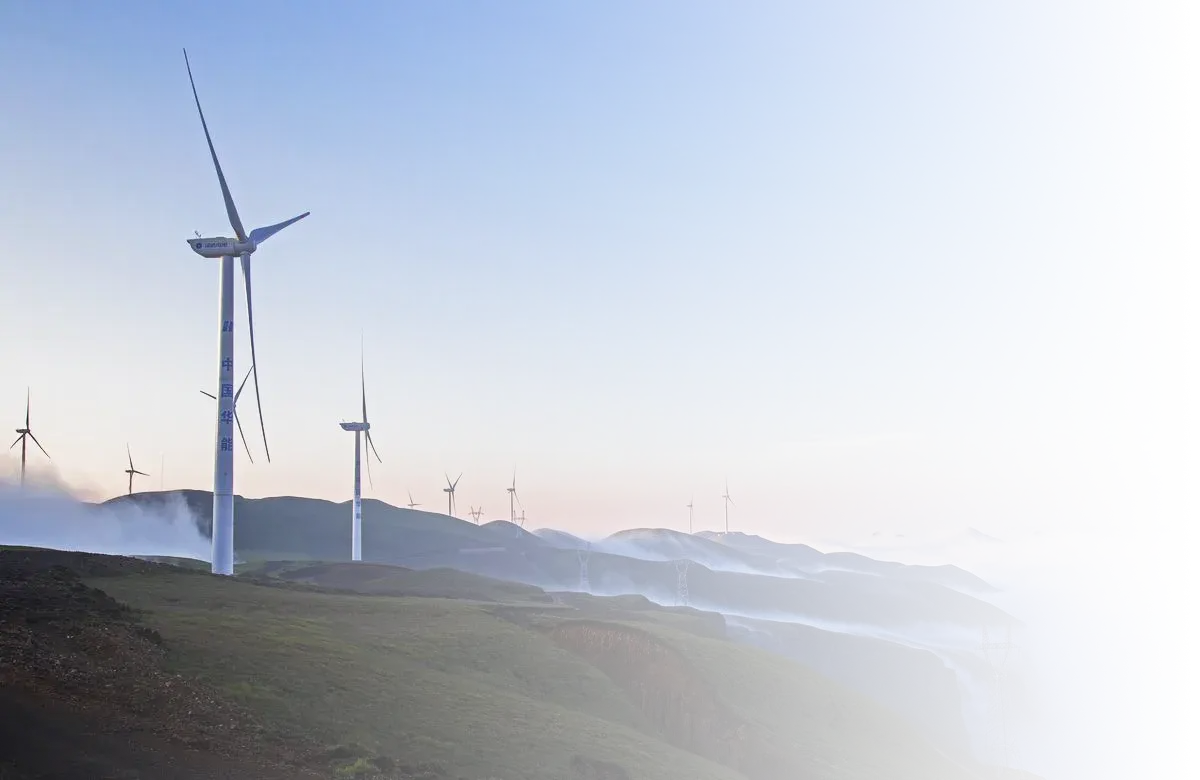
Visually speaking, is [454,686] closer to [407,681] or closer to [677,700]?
[407,681]

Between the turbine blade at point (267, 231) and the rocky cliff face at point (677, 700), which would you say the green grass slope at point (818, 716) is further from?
the turbine blade at point (267, 231)

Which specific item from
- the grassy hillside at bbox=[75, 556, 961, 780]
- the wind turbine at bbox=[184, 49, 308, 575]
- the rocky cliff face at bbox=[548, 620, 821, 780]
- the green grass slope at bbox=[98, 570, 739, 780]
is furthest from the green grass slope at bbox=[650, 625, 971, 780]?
the wind turbine at bbox=[184, 49, 308, 575]

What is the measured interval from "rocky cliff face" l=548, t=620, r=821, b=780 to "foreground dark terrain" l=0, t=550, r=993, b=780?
0.15m

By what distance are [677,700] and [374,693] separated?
26.8 m

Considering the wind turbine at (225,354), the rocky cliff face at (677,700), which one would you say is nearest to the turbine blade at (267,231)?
the wind turbine at (225,354)

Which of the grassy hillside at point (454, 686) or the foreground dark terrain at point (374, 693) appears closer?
the foreground dark terrain at point (374, 693)

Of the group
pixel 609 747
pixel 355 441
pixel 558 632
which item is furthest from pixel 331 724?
pixel 355 441

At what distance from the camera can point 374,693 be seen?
187 ft

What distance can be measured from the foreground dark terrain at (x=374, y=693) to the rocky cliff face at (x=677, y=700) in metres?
0.15

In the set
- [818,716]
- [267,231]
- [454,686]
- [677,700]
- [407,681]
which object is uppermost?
[267,231]

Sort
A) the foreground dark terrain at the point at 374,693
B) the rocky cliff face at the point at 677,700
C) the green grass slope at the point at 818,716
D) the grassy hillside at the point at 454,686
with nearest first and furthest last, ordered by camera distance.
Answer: the foreground dark terrain at the point at 374,693
the grassy hillside at the point at 454,686
the rocky cliff face at the point at 677,700
the green grass slope at the point at 818,716

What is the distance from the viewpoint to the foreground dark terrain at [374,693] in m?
41.2

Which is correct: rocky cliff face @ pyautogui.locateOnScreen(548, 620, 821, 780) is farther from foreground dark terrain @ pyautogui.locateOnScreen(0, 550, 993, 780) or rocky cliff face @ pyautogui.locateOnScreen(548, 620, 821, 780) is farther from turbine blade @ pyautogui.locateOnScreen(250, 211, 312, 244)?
turbine blade @ pyautogui.locateOnScreen(250, 211, 312, 244)

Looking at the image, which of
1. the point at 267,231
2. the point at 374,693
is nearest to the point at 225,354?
the point at 267,231
